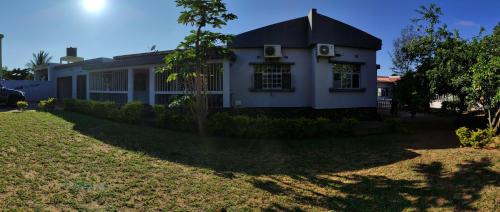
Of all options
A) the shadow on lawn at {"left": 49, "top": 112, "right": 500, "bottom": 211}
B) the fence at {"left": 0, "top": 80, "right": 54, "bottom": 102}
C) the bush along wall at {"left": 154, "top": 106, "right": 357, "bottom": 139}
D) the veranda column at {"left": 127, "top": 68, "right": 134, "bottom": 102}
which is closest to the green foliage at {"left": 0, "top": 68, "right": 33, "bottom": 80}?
the fence at {"left": 0, "top": 80, "right": 54, "bottom": 102}

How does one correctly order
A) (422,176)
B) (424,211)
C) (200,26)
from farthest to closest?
1. (200,26)
2. (422,176)
3. (424,211)

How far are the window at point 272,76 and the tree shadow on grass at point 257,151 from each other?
4.82 m

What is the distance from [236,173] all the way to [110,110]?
26.9 feet

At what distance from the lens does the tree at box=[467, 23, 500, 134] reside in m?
8.38

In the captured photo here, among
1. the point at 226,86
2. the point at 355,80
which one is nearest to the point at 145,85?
the point at 226,86

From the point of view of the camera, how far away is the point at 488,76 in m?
8.44

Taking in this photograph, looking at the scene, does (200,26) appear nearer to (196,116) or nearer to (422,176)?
(196,116)

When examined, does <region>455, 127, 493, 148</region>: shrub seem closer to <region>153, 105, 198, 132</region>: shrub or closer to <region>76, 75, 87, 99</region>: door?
<region>153, 105, 198, 132</region>: shrub

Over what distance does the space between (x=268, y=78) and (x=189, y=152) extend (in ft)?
22.3

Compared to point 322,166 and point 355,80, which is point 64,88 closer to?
point 355,80

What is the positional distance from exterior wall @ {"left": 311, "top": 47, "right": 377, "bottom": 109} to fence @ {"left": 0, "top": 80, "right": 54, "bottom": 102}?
21039 mm

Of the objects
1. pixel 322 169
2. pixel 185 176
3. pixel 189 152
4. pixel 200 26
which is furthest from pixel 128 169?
pixel 200 26

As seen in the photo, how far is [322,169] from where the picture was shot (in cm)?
791

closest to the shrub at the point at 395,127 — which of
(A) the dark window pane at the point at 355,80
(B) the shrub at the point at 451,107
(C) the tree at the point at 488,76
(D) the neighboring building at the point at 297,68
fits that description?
(C) the tree at the point at 488,76
